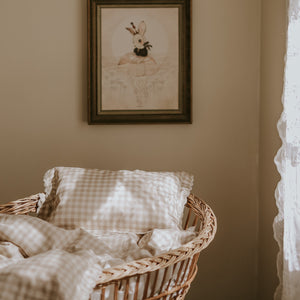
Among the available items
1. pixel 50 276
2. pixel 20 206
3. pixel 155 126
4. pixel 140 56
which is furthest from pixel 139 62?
pixel 50 276

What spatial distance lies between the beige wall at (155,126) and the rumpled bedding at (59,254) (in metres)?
0.71

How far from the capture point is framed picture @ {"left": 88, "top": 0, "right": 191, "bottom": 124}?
217 cm

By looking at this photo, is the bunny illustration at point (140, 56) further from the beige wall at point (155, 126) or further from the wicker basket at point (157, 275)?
the wicker basket at point (157, 275)

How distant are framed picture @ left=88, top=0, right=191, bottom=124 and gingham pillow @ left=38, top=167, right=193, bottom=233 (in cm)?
49

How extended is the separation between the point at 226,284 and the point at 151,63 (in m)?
1.32

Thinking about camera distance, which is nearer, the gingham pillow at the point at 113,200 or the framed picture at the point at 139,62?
the gingham pillow at the point at 113,200

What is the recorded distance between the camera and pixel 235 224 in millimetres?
2260

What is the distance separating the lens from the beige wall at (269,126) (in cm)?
196

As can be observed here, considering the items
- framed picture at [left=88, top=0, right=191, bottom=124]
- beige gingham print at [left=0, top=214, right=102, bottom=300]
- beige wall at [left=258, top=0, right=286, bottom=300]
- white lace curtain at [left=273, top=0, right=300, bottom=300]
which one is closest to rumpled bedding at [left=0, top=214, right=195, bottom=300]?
beige gingham print at [left=0, top=214, right=102, bottom=300]

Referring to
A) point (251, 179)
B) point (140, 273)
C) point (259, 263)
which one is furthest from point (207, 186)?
point (140, 273)

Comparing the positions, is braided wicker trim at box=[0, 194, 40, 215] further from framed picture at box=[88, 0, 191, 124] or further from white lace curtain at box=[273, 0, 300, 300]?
white lace curtain at box=[273, 0, 300, 300]

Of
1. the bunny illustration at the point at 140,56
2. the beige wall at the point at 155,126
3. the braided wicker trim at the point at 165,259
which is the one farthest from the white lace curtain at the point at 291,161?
the bunny illustration at the point at 140,56

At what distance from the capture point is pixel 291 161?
1.45 m

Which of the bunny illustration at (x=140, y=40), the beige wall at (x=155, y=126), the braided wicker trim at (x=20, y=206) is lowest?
the braided wicker trim at (x=20, y=206)
